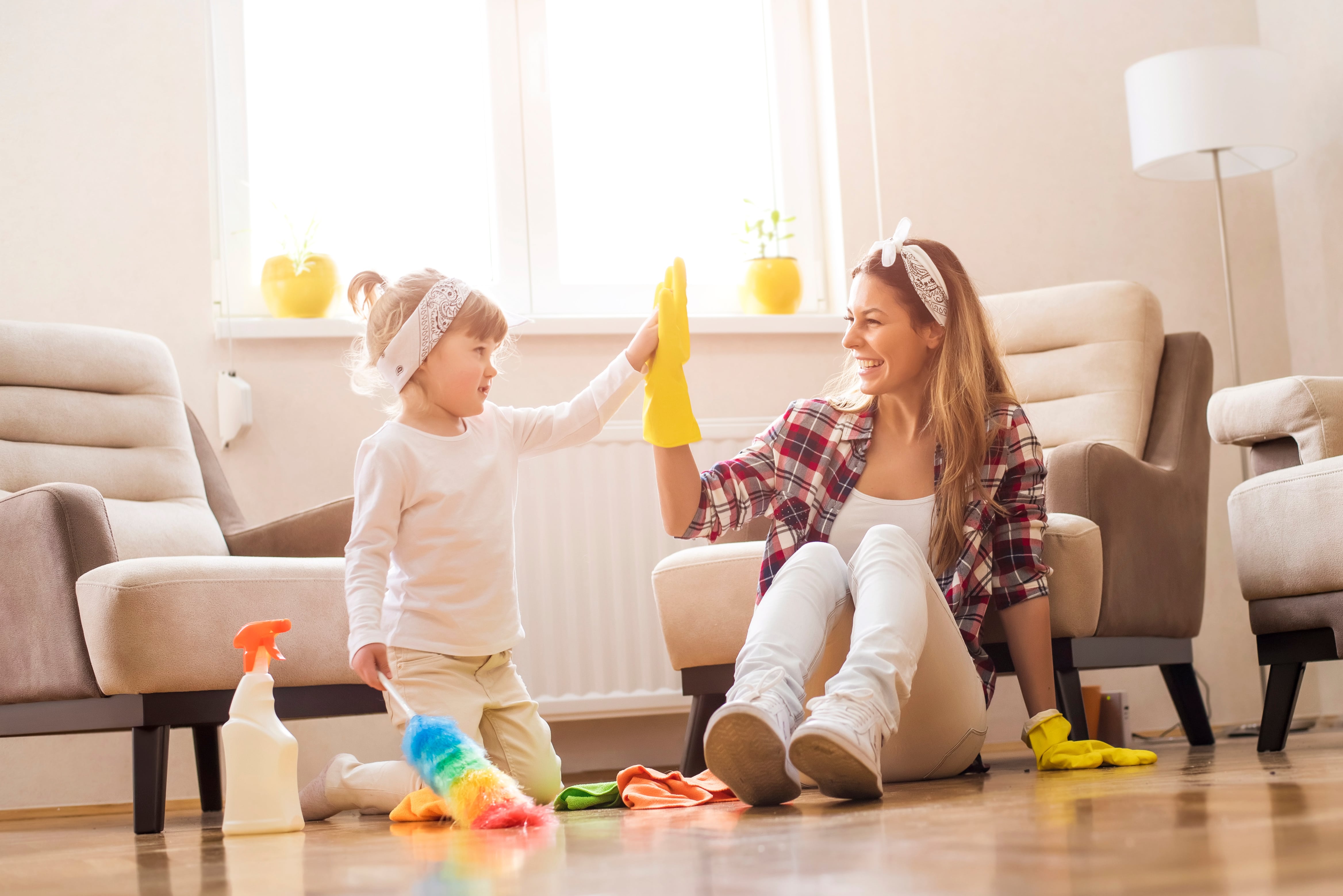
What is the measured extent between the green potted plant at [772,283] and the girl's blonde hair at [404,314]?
1.37 m

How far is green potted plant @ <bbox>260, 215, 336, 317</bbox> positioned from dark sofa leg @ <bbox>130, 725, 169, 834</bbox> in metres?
1.29

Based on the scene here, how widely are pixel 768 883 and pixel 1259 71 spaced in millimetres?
2713

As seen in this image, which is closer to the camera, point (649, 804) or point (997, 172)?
point (649, 804)

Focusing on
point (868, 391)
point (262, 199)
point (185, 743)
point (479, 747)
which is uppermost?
point (262, 199)

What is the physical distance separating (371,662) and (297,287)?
1487 millimetres

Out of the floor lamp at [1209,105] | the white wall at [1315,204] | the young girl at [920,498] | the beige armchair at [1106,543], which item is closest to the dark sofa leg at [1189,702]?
the beige armchair at [1106,543]

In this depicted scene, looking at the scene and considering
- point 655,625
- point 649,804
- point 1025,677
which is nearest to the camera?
point 649,804

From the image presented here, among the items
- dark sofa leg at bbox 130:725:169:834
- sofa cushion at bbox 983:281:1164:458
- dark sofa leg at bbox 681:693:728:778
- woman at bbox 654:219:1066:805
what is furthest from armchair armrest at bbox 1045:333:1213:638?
dark sofa leg at bbox 130:725:169:834

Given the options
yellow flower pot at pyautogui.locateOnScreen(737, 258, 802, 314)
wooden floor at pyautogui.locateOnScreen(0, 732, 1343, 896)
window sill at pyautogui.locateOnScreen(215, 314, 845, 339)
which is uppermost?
yellow flower pot at pyautogui.locateOnScreen(737, 258, 802, 314)

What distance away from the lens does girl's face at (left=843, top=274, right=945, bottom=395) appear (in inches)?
64.1

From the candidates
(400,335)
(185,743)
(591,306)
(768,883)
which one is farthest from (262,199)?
(768,883)

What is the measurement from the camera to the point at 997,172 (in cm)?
314

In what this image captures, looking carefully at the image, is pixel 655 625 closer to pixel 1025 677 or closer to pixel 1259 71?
pixel 1025 677

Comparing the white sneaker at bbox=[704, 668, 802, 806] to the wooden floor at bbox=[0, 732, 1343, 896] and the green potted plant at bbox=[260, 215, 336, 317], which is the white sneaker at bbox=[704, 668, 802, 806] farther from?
the green potted plant at bbox=[260, 215, 336, 317]
